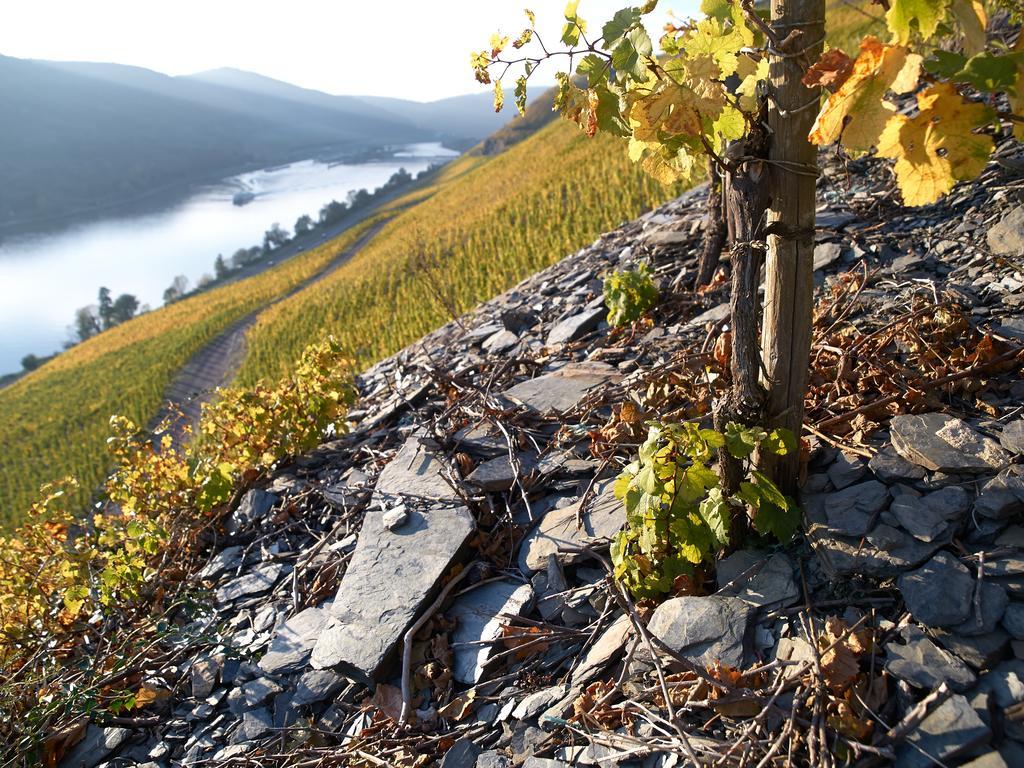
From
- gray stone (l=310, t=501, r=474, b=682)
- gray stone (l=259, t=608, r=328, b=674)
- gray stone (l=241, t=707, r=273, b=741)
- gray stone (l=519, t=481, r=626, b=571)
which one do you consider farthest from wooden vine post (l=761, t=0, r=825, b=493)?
gray stone (l=241, t=707, r=273, b=741)

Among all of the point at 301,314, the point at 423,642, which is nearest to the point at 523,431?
the point at 423,642

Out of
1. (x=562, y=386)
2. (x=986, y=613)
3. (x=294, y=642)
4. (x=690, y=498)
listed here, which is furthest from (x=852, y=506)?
(x=294, y=642)

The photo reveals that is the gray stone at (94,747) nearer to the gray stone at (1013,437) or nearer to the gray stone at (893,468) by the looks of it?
the gray stone at (893,468)

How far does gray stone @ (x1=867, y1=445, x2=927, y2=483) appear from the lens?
7.32 feet

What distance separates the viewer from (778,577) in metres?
2.18

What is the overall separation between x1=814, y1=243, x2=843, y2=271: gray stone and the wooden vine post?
2123 mm

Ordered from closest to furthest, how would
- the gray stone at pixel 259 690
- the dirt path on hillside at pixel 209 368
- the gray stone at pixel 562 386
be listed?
the gray stone at pixel 259 690 → the gray stone at pixel 562 386 → the dirt path on hillside at pixel 209 368

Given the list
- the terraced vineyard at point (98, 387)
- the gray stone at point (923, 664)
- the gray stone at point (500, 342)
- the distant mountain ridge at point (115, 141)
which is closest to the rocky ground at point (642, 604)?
the gray stone at point (923, 664)

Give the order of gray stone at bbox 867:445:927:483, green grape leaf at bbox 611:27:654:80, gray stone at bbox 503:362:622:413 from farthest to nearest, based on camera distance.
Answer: gray stone at bbox 503:362:622:413 < gray stone at bbox 867:445:927:483 < green grape leaf at bbox 611:27:654:80

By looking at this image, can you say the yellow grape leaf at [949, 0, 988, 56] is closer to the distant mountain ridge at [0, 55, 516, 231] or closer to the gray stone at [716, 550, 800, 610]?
the gray stone at [716, 550, 800, 610]

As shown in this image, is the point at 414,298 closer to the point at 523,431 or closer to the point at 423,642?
the point at 523,431

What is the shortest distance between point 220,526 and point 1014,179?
569 cm

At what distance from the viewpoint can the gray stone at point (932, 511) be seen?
2.02m

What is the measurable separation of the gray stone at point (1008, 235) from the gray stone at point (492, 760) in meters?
3.58
